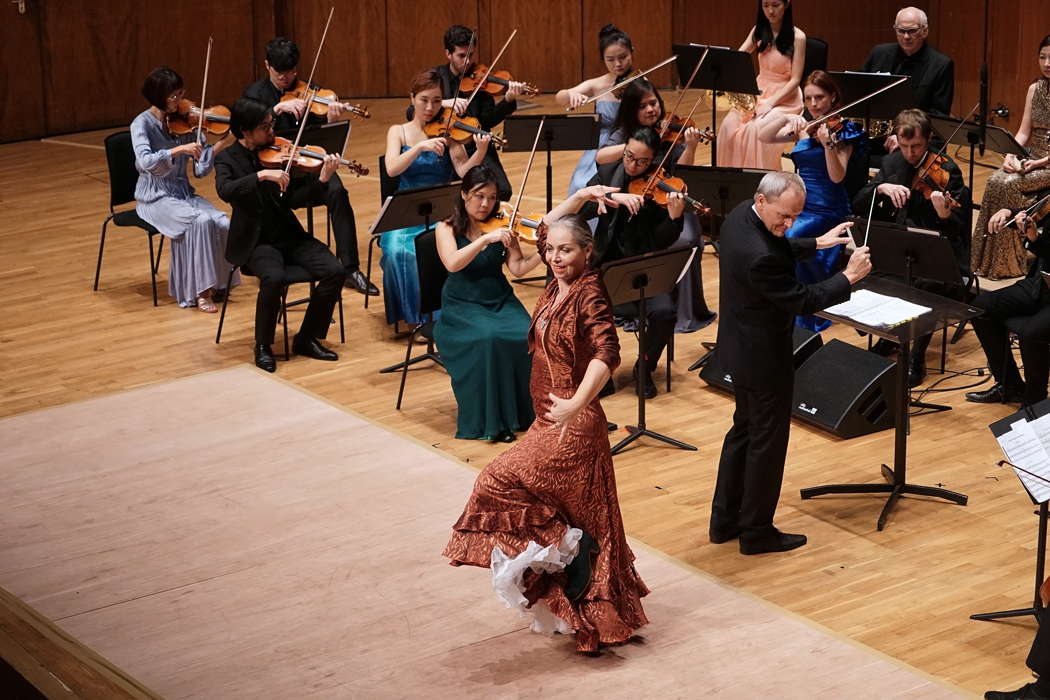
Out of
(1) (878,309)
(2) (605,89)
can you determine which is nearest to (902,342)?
(1) (878,309)

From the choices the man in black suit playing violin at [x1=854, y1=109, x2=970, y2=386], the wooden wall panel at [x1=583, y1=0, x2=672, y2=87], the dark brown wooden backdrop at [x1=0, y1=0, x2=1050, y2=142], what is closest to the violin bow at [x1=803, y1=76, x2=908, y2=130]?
the man in black suit playing violin at [x1=854, y1=109, x2=970, y2=386]

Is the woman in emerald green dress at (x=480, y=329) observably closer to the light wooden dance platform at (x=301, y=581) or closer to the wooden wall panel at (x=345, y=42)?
the light wooden dance platform at (x=301, y=581)

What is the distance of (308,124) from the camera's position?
25.9ft

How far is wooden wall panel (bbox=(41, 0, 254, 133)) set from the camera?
460 inches

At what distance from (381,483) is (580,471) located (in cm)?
159

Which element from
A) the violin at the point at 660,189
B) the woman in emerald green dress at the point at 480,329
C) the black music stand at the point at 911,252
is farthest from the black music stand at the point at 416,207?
the black music stand at the point at 911,252

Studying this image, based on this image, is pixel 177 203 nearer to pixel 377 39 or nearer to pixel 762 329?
pixel 762 329

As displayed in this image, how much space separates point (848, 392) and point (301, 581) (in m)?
2.40

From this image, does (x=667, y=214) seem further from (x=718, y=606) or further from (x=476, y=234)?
(x=718, y=606)

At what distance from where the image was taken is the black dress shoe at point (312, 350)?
22.5 ft

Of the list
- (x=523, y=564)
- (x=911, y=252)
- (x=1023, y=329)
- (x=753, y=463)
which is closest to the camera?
(x=523, y=564)

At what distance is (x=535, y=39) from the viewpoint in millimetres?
12914

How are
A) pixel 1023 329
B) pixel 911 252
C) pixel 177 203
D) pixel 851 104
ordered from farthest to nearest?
pixel 177 203 → pixel 851 104 → pixel 1023 329 → pixel 911 252

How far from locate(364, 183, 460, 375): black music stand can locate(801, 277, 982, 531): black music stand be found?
208 cm
